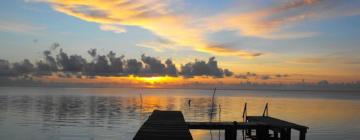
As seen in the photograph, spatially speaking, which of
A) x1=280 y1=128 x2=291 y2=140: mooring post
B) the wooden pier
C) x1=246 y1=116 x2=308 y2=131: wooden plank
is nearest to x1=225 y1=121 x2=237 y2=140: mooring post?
the wooden pier

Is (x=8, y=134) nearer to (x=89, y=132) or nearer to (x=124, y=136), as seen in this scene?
(x=89, y=132)

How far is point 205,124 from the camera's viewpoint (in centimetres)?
3484

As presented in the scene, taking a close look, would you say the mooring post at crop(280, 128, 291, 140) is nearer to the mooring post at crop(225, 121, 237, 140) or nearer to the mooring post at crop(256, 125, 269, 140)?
the mooring post at crop(256, 125, 269, 140)

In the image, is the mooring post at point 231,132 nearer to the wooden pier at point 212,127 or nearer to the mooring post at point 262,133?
the wooden pier at point 212,127

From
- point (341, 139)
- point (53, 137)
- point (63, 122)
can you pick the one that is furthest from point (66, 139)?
point (341, 139)

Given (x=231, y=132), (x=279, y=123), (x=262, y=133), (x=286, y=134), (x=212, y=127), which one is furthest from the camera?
(x=262, y=133)

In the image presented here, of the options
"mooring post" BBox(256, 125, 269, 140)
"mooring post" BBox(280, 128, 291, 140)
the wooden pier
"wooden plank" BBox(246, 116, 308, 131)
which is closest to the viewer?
the wooden pier

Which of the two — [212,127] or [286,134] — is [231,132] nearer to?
[212,127]

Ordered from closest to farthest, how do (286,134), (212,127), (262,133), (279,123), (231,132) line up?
(212,127) < (286,134) < (231,132) < (279,123) < (262,133)

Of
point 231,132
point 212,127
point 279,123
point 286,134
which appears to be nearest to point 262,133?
point 279,123

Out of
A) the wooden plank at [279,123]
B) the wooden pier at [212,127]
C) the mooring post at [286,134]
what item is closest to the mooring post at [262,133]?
the wooden pier at [212,127]

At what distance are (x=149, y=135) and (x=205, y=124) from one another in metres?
11.8

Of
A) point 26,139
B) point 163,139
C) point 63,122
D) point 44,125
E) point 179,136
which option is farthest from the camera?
point 63,122

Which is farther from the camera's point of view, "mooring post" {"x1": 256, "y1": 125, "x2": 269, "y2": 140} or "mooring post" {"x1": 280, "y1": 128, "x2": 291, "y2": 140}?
"mooring post" {"x1": 256, "y1": 125, "x2": 269, "y2": 140}
